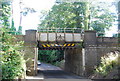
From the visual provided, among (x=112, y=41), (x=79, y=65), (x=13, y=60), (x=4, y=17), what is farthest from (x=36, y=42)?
(x=4, y=17)

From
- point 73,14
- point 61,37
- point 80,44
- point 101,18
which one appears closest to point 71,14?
point 73,14

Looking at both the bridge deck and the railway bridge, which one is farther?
the bridge deck

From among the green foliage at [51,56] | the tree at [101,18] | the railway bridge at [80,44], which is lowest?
the green foliage at [51,56]

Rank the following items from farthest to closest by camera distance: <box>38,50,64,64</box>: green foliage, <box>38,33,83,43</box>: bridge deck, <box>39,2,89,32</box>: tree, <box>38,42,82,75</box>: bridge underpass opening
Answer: <box>38,50,64,64</box>: green foliage, <box>39,2,89,32</box>: tree, <box>38,42,82,75</box>: bridge underpass opening, <box>38,33,83,43</box>: bridge deck

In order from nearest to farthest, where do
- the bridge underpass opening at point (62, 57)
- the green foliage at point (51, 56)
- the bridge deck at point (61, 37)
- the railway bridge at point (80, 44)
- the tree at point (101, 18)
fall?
the railway bridge at point (80, 44) < the bridge deck at point (61, 37) < the bridge underpass opening at point (62, 57) < the tree at point (101, 18) < the green foliage at point (51, 56)

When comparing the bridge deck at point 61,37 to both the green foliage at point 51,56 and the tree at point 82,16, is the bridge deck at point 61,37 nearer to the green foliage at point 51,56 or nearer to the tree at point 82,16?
the tree at point 82,16

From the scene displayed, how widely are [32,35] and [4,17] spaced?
12.0 meters

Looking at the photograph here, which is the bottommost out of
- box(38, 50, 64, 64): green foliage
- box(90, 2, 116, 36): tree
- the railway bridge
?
box(38, 50, 64, 64): green foliage

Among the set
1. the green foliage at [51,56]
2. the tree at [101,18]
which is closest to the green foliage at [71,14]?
the tree at [101,18]

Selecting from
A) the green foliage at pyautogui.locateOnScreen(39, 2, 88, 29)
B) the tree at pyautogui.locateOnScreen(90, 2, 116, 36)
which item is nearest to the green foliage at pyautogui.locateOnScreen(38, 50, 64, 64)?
the tree at pyautogui.locateOnScreen(90, 2, 116, 36)

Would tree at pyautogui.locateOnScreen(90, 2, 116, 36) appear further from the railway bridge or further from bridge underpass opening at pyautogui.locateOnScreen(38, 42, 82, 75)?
the railway bridge

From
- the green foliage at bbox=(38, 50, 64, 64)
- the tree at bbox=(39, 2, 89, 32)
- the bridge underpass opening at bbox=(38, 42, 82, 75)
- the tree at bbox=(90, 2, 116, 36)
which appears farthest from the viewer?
the green foliage at bbox=(38, 50, 64, 64)

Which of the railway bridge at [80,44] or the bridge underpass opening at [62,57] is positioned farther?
the bridge underpass opening at [62,57]

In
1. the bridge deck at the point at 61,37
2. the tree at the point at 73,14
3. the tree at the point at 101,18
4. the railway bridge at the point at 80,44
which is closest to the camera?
the railway bridge at the point at 80,44
